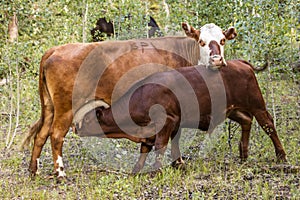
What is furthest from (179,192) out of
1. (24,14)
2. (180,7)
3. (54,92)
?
(180,7)

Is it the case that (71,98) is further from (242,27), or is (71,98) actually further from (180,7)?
(180,7)

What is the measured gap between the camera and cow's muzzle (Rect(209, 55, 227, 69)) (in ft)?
26.1

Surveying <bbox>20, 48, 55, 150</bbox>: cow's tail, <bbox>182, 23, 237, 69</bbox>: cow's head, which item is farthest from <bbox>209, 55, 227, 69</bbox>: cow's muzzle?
<bbox>20, 48, 55, 150</bbox>: cow's tail

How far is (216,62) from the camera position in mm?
7945

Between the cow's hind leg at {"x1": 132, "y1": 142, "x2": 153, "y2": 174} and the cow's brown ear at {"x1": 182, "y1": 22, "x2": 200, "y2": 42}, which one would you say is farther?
the cow's brown ear at {"x1": 182, "y1": 22, "x2": 200, "y2": 42}

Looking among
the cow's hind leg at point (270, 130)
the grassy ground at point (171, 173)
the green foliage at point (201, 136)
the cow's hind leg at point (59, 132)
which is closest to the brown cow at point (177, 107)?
the cow's hind leg at point (270, 130)

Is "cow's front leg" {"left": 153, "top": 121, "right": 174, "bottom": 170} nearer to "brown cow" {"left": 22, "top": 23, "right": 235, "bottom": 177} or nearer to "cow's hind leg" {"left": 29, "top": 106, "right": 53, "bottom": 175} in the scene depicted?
"brown cow" {"left": 22, "top": 23, "right": 235, "bottom": 177}

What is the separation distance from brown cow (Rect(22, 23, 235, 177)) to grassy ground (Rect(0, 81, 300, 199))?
0.52m

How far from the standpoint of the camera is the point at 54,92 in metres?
7.78

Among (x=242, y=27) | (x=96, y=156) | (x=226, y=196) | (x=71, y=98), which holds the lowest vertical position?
(x=96, y=156)

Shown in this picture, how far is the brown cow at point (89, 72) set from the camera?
7.80 m

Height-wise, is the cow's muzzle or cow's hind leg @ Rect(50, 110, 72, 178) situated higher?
the cow's muzzle

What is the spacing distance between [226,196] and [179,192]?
60 centimetres

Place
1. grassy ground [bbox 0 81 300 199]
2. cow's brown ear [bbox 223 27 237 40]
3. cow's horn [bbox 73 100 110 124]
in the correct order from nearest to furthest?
grassy ground [bbox 0 81 300 199] < cow's horn [bbox 73 100 110 124] < cow's brown ear [bbox 223 27 237 40]
